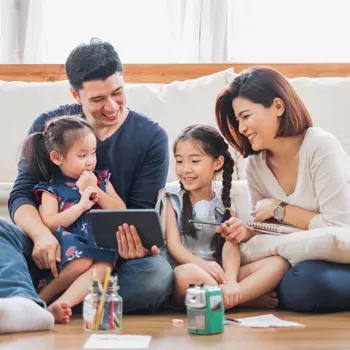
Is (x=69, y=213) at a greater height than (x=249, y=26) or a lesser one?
lesser

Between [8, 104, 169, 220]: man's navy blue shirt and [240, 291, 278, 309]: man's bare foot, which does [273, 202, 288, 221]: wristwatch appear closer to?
[240, 291, 278, 309]: man's bare foot

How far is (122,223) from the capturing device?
6.53 feet

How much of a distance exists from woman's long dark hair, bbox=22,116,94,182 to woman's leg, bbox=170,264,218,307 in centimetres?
49

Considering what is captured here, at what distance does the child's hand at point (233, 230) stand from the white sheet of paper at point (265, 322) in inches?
11.3

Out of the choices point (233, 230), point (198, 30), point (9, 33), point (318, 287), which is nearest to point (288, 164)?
point (233, 230)

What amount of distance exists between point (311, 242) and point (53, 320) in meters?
0.74

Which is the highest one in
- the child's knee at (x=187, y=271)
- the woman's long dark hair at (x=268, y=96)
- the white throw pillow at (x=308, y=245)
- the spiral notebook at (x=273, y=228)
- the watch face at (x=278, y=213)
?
the woman's long dark hair at (x=268, y=96)

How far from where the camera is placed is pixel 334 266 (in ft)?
6.78

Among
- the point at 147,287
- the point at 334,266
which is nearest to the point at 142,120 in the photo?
the point at 147,287

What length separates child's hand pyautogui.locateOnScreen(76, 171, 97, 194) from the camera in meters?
2.15

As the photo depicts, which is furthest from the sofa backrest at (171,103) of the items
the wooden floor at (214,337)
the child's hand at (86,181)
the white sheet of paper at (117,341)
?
the white sheet of paper at (117,341)

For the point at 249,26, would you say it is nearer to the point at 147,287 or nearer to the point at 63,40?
the point at 63,40

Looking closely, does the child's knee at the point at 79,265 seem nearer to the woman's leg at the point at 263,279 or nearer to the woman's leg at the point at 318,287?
the woman's leg at the point at 263,279

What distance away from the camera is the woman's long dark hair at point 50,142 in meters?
2.19
